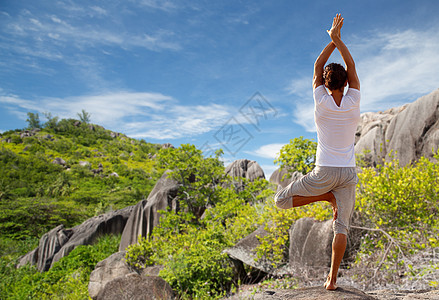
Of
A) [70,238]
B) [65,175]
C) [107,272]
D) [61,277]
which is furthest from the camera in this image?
[65,175]

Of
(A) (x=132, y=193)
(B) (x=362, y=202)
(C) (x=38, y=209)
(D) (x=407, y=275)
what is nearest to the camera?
(D) (x=407, y=275)

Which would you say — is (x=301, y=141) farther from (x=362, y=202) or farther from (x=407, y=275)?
(x=407, y=275)

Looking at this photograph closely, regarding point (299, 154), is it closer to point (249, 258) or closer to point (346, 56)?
point (249, 258)

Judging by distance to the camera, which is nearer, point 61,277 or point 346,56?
point 346,56

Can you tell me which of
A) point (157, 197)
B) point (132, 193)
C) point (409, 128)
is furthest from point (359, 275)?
point (132, 193)

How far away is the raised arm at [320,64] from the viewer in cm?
337

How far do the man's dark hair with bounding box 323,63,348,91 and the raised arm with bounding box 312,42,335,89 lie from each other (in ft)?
0.16

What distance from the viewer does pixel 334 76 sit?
10.8ft

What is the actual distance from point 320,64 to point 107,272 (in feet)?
31.7

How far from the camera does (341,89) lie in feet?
10.9

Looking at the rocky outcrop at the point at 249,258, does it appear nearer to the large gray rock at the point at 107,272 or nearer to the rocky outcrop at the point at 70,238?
the large gray rock at the point at 107,272

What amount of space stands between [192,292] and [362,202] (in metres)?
4.48

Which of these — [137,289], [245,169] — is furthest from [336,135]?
[245,169]

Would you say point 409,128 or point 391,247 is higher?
point 409,128
